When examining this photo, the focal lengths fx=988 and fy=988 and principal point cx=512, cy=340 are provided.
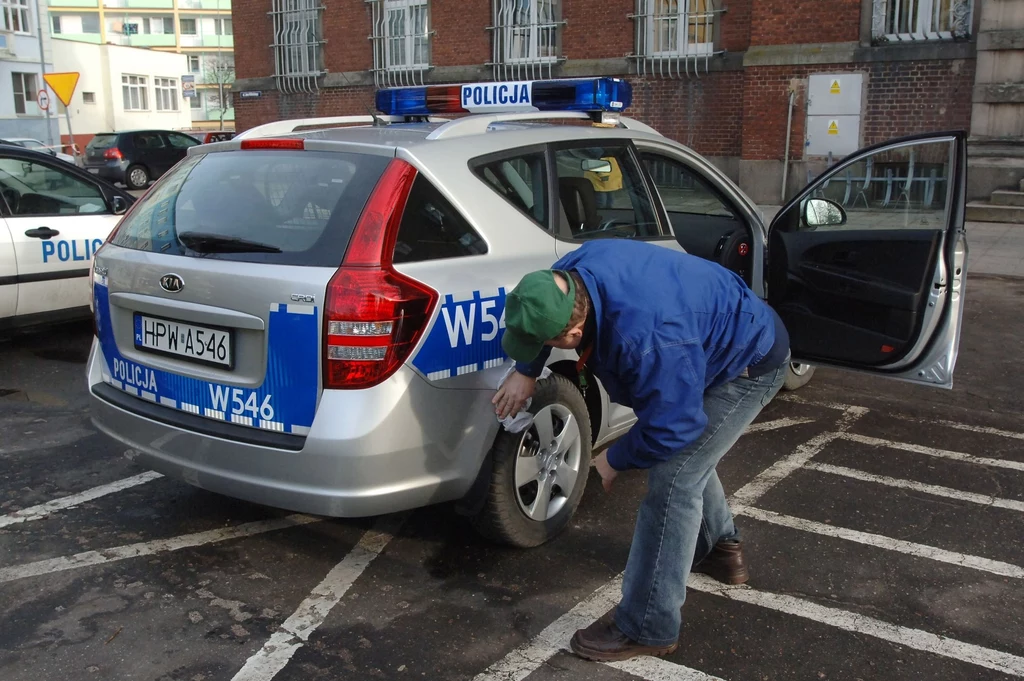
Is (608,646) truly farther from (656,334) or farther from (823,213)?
(823,213)

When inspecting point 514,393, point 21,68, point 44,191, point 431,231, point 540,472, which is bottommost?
point 540,472

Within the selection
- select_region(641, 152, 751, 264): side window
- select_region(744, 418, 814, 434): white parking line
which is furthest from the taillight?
select_region(744, 418, 814, 434): white parking line

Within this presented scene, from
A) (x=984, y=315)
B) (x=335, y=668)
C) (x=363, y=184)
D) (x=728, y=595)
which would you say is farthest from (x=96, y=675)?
(x=984, y=315)

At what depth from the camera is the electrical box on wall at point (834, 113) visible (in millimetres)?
15914

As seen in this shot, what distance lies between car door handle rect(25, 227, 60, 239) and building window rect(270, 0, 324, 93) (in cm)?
1749

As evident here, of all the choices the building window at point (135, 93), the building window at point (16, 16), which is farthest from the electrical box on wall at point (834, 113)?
the building window at point (135, 93)

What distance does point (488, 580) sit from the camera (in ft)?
12.4

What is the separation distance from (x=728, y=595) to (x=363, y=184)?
6.66ft

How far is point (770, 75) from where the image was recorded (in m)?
16.5

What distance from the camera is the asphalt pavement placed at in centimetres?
321

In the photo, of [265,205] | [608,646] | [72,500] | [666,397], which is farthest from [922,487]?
[72,500]

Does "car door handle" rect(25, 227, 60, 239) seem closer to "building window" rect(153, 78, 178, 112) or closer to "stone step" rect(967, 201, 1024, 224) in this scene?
"stone step" rect(967, 201, 1024, 224)

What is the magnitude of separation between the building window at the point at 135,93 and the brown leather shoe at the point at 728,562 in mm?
57487

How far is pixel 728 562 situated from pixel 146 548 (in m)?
2.33
